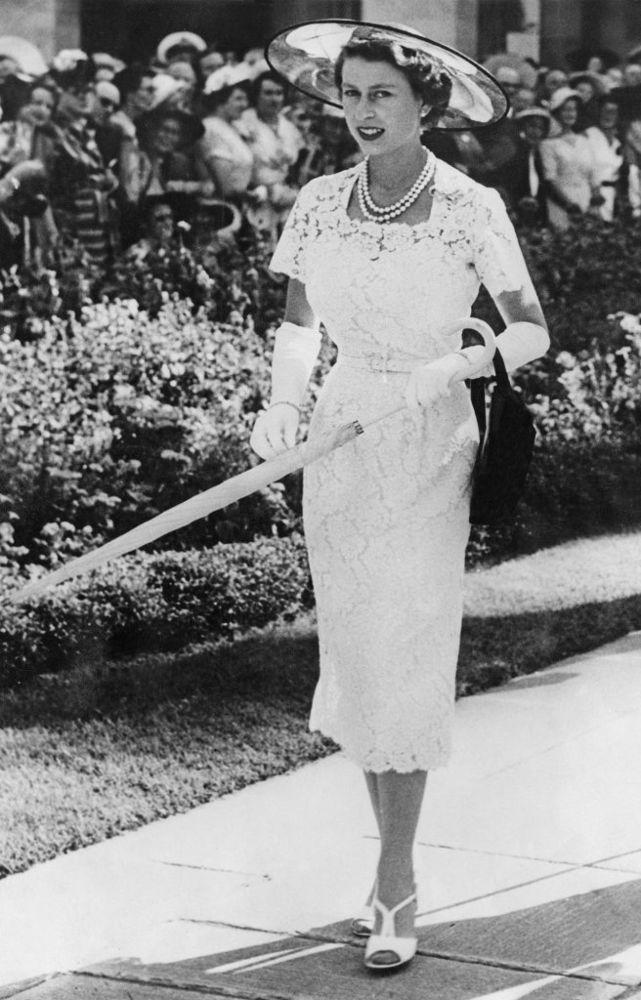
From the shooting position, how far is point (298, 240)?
3.19 meters

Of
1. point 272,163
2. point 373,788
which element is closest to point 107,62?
point 272,163

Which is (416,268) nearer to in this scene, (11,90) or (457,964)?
(457,964)

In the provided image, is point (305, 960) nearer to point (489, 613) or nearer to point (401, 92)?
point (401, 92)

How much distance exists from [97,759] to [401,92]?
204cm

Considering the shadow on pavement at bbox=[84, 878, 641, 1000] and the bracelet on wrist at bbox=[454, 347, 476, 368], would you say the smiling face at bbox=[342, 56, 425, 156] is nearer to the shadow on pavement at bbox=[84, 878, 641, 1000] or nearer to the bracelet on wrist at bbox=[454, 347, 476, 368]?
the bracelet on wrist at bbox=[454, 347, 476, 368]

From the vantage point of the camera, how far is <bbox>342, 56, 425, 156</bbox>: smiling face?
3.01 metres

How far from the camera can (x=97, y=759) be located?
13.9 feet

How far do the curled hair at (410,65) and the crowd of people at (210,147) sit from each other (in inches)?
84.6

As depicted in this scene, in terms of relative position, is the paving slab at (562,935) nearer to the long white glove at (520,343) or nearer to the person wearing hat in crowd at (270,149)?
the long white glove at (520,343)

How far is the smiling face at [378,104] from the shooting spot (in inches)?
118

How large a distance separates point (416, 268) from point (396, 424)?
0.30 metres

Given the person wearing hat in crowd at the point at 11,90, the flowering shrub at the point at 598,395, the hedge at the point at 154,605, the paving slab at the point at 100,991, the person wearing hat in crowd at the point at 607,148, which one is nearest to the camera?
the paving slab at the point at 100,991

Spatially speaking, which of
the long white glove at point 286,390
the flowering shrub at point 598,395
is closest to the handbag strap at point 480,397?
the long white glove at point 286,390

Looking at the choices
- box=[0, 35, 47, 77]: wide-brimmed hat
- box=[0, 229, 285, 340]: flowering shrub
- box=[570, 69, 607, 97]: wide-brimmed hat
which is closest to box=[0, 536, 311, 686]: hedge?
box=[0, 229, 285, 340]: flowering shrub
